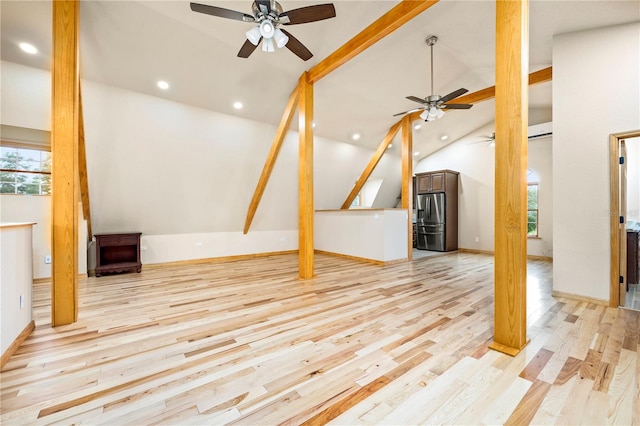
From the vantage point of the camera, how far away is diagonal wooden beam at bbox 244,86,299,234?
15.3ft

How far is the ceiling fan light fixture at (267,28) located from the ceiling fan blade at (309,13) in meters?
0.14

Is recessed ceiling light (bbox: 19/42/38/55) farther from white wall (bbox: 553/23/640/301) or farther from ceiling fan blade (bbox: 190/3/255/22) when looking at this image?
white wall (bbox: 553/23/640/301)

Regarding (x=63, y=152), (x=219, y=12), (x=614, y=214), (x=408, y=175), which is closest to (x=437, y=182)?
(x=408, y=175)

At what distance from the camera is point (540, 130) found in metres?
6.20

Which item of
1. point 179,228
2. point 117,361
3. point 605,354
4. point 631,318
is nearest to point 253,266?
point 179,228

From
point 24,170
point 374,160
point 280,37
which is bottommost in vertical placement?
point 24,170

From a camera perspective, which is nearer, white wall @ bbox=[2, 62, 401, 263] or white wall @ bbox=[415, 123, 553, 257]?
white wall @ bbox=[2, 62, 401, 263]

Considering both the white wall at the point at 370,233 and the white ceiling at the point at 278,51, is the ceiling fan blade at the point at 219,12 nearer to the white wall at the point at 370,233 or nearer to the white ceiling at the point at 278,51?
the white ceiling at the point at 278,51

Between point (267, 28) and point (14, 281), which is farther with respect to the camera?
point (267, 28)

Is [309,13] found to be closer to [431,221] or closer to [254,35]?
Answer: [254,35]

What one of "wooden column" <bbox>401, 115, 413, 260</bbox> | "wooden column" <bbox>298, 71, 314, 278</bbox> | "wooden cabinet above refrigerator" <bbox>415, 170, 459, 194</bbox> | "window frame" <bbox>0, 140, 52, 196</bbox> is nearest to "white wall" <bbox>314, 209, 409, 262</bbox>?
"wooden column" <bbox>401, 115, 413, 260</bbox>

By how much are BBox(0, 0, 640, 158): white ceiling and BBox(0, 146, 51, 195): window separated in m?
1.64

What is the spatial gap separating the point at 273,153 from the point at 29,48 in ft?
10.9

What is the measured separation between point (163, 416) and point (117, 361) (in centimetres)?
87
